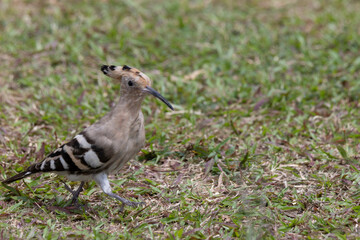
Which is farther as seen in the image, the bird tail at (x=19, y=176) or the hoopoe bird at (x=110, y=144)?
the bird tail at (x=19, y=176)

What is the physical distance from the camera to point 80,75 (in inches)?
232

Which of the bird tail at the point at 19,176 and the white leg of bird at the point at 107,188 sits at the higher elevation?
the bird tail at the point at 19,176

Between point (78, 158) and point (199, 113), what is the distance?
1804mm

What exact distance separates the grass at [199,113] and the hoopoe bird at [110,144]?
272 mm

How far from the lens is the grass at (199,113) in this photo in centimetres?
365

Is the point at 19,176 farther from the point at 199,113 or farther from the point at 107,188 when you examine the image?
the point at 199,113

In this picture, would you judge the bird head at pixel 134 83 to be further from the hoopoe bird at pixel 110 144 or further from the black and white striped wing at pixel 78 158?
the black and white striped wing at pixel 78 158

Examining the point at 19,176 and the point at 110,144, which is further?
the point at 19,176

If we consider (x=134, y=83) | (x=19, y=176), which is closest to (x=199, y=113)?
(x=134, y=83)

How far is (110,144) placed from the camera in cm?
363

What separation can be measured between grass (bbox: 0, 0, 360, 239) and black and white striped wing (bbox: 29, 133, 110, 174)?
11.8 inches

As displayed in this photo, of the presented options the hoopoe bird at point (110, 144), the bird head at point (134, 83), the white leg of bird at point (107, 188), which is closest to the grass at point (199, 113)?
the white leg of bird at point (107, 188)

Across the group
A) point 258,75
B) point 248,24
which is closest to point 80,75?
point 258,75

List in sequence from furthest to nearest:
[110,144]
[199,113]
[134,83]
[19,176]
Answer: [199,113], [19,176], [134,83], [110,144]
